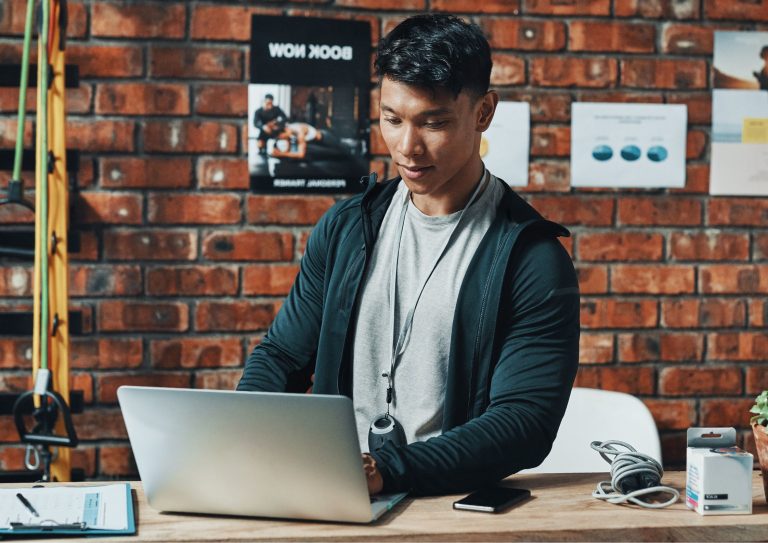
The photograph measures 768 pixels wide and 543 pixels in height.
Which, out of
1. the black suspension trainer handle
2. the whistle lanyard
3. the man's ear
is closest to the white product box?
the whistle lanyard

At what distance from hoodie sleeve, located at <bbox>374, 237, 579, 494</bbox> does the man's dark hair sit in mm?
318

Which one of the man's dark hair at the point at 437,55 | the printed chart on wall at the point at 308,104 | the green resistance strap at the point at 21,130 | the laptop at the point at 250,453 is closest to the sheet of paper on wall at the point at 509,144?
the printed chart on wall at the point at 308,104

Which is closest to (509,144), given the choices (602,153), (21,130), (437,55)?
(602,153)

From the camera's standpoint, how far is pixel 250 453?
119cm

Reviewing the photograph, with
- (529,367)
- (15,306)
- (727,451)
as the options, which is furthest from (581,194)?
(15,306)

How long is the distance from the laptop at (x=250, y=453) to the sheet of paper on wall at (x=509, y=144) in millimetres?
1346

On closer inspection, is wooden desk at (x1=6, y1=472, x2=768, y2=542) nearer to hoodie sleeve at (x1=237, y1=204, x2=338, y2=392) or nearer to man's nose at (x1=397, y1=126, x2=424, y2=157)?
hoodie sleeve at (x1=237, y1=204, x2=338, y2=392)

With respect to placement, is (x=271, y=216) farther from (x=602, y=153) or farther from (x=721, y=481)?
(x=721, y=481)

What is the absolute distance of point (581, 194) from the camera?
2.44 metres

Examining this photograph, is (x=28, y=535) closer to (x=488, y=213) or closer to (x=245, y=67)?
(x=488, y=213)

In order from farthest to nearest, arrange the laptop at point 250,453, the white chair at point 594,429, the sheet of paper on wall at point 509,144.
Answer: the sheet of paper on wall at point 509,144 < the white chair at point 594,429 < the laptop at point 250,453

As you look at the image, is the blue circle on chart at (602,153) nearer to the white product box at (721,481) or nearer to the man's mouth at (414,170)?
the man's mouth at (414,170)

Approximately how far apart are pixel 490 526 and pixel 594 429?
98cm

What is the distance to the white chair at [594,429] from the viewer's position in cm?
209
